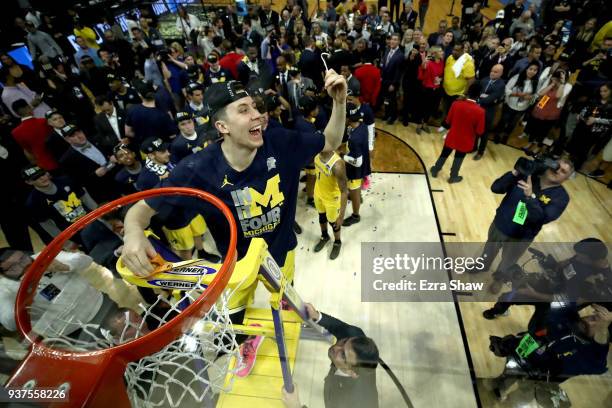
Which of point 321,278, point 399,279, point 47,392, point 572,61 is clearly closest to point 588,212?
point 399,279

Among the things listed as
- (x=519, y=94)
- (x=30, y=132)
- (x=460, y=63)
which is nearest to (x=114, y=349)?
(x=30, y=132)

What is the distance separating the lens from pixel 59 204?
11.7 ft

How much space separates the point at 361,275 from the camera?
13.8ft

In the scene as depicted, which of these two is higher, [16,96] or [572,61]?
[16,96]

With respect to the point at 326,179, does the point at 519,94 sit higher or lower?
lower

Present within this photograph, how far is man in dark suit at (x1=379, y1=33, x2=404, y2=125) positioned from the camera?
21.5 ft

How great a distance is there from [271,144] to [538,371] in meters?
2.70

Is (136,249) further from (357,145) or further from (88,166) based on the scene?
(88,166)

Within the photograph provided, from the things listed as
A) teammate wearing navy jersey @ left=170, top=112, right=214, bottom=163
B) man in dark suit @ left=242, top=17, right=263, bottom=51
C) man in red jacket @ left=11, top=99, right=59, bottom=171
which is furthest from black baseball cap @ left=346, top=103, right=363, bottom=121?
→ man in dark suit @ left=242, top=17, right=263, bottom=51

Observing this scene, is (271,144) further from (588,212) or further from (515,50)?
(515,50)

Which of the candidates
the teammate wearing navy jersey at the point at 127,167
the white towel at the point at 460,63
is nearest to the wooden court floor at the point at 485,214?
the white towel at the point at 460,63

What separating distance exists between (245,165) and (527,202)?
2818mm

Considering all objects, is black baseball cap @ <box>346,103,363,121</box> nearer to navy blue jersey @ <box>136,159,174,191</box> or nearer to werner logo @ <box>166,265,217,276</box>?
navy blue jersey @ <box>136,159,174,191</box>

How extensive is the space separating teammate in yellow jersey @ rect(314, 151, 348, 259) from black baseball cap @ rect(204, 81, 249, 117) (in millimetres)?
1683
